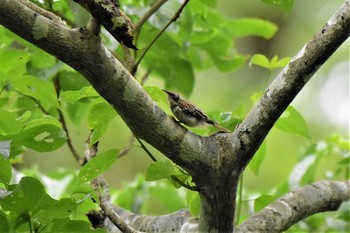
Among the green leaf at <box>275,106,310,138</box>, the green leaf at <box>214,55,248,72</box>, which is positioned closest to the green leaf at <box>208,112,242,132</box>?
the green leaf at <box>275,106,310,138</box>

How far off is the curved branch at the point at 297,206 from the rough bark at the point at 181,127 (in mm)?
94

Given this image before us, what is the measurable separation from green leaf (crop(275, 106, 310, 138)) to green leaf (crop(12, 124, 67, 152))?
0.35 metres

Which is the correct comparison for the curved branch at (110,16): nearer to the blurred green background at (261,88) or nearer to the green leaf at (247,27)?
the green leaf at (247,27)

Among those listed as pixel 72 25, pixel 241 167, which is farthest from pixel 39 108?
pixel 241 167

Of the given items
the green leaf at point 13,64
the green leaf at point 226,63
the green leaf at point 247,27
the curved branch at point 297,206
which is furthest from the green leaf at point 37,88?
the green leaf at point 247,27

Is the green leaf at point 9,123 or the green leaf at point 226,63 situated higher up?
the green leaf at point 226,63

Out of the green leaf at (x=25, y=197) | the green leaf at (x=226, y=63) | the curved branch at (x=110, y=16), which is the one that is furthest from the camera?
the green leaf at (x=226, y=63)

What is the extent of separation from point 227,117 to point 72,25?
32 cm

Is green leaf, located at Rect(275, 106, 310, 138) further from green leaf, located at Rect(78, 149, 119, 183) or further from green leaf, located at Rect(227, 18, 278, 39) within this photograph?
green leaf, located at Rect(227, 18, 278, 39)

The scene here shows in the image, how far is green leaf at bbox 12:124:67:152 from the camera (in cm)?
92

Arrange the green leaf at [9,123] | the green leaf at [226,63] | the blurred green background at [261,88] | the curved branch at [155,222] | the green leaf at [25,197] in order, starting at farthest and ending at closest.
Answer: the blurred green background at [261,88] < the green leaf at [226,63] < the curved branch at [155,222] < the green leaf at [9,123] < the green leaf at [25,197]

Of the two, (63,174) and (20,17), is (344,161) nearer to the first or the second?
(63,174)

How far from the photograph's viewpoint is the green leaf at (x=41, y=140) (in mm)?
924

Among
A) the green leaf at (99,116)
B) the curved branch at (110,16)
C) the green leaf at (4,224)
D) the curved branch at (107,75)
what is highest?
the curved branch at (110,16)
